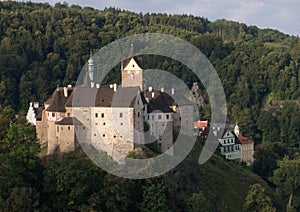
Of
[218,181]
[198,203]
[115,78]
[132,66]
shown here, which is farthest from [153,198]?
[115,78]

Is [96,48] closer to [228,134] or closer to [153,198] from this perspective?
[228,134]

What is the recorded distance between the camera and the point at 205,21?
7830 inches

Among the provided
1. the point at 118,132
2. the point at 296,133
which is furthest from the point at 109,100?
the point at 296,133

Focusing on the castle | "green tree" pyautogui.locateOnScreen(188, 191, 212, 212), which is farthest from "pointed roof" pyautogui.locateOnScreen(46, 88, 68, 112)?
"green tree" pyautogui.locateOnScreen(188, 191, 212, 212)

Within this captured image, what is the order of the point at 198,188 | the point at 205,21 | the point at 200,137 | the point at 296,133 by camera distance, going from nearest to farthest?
the point at 198,188
the point at 200,137
the point at 296,133
the point at 205,21

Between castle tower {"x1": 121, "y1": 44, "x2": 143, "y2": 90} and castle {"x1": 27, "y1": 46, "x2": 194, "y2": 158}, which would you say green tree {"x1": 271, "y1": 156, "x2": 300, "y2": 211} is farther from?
castle tower {"x1": 121, "y1": 44, "x2": 143, "y2": 90}

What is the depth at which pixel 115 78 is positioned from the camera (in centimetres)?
10706

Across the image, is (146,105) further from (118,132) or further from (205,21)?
(205,21)

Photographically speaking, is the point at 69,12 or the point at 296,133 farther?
the point at 69,12

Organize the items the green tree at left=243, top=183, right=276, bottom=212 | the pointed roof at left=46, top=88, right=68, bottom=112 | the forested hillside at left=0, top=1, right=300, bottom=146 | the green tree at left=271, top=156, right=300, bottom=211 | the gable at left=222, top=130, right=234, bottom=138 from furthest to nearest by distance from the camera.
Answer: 1. the forested hillside at left=0, top=1, right=300, bottom=146
2. the gable at left=222, top=130, right=234, bottom=138
3. the green tree at left=271, top=156, right=300, bottom=211
4. the green tree at left=243, top=183, right=276, bottom=212
5. the pointed roof at left=46, top=88, right=68, bottom=112

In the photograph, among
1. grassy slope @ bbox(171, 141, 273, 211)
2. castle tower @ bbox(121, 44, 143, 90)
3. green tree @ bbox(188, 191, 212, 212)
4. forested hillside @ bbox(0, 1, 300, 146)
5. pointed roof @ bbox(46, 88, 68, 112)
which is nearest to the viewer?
green tree @ bbox(188, 191, 212, 212)

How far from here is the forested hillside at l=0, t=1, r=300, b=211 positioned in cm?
4619

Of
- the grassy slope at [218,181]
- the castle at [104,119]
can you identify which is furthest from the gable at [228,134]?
the castle at [104,119]

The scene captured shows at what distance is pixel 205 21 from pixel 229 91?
75.1 m
